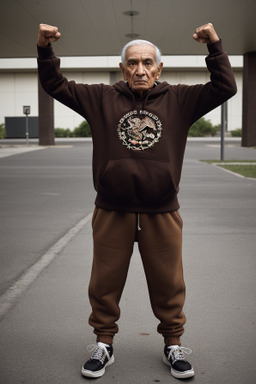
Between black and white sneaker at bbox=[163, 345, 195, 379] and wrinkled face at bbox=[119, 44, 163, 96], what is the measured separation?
4.85 ft

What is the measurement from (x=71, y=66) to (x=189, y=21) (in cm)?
2927

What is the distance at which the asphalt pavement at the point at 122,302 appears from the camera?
3.05 m

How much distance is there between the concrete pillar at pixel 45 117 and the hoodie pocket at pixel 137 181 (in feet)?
102

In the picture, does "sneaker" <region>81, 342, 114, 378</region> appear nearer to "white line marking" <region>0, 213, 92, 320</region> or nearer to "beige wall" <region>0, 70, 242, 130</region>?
"white line marking" <region>0, 213, 92, 320</region>

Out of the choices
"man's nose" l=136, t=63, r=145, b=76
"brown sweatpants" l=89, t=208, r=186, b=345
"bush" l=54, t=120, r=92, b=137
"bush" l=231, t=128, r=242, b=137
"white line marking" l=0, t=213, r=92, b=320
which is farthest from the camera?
"bush" l=54, t=120, r=92, b=137

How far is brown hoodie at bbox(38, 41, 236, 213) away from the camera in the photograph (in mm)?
2834

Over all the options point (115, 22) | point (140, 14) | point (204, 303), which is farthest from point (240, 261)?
point (115, 22)

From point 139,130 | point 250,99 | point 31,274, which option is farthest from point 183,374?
point 250,99

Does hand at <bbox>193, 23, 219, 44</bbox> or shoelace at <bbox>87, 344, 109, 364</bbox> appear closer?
hand at <bbox>193, 23, 219, 44</bbox>

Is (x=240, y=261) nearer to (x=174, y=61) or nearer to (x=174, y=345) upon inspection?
(x=174, y=345)

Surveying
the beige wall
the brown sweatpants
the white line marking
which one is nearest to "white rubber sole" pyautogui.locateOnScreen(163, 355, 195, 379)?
the brown sweatpants

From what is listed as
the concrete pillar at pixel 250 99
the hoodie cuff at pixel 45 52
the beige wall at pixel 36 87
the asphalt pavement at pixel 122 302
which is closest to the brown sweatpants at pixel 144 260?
the asphalt pavement at pixel 122 302

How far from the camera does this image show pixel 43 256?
5672 mm

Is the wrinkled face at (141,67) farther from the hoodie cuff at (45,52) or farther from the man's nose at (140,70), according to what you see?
the hoodie cuff at (45,52)
